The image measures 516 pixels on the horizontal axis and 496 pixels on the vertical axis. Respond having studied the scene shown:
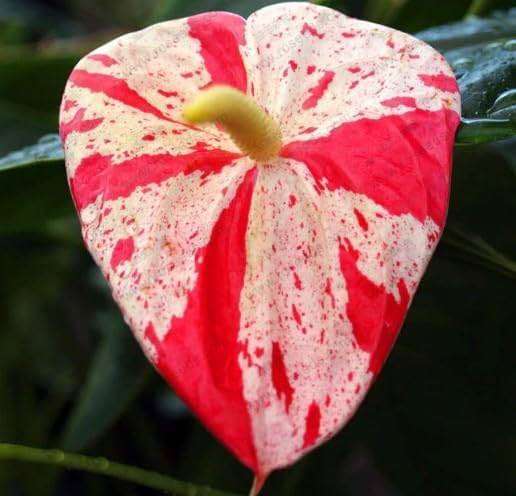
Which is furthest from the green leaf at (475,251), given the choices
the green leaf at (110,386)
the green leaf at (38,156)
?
the green leaf at (110,386)

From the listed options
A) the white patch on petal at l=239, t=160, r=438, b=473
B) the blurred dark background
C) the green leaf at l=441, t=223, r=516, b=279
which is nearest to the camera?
the white patch on petal at l=239, t=160, r=438, b=473

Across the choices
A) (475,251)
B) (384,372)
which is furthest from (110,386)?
(475,251)

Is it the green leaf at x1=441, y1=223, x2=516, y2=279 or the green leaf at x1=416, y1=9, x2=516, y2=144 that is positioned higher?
the green leaf at x1=416, y1=9, x2=516, y2=144

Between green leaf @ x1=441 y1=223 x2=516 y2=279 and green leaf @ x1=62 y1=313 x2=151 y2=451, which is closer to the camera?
green leaf @ x1=441 y1=223 x2=516 y2=279

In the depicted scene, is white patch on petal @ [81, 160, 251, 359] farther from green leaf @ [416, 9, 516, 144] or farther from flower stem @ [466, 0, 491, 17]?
flower stem @ [466, 0, 491, 17]

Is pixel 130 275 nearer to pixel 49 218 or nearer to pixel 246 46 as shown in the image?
pixel 246 46

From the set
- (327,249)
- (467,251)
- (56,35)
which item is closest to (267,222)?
(327,249)

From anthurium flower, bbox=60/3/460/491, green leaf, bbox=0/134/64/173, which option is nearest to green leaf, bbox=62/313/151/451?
green leaf, bbox=0/134/64/173
